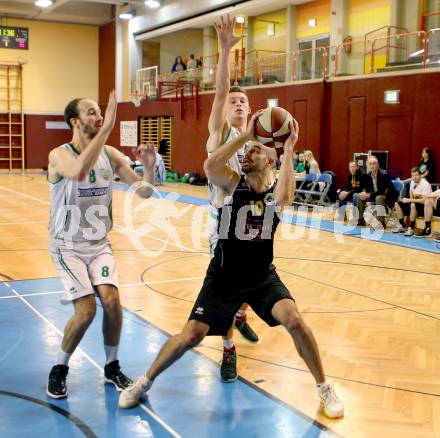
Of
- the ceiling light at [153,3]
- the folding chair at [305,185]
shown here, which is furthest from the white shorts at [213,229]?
the ceiling light at [153,3]

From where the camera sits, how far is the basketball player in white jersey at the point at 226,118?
156 inches

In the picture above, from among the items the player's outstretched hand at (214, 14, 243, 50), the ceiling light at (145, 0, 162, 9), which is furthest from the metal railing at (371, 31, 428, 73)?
the ceiling light at (145, 0, 162, 9)

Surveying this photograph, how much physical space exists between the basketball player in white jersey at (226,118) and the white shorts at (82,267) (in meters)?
0.79

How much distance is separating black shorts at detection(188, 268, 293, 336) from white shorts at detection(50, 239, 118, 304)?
664 mm

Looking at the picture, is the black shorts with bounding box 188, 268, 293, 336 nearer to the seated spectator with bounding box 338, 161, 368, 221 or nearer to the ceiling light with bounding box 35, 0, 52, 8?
the seated spectator with bounding box 338, 161, 368, 221

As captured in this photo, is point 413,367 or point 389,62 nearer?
point 413,367

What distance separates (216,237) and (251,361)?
1.11m

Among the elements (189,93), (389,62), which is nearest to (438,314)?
(389,62)

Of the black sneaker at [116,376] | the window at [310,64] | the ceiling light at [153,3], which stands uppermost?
the ceiling light at [153,3]

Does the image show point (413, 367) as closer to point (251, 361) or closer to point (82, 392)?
point (251, 361)

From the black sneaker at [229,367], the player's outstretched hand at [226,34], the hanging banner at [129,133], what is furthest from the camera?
the hanging banner at [129,133]

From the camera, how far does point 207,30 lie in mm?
27266

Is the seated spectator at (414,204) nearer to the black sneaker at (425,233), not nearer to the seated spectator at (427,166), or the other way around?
the black sneaker at (425,233)

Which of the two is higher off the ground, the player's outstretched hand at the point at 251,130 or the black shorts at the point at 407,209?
the player's outstretched hand at the point at 251,130
